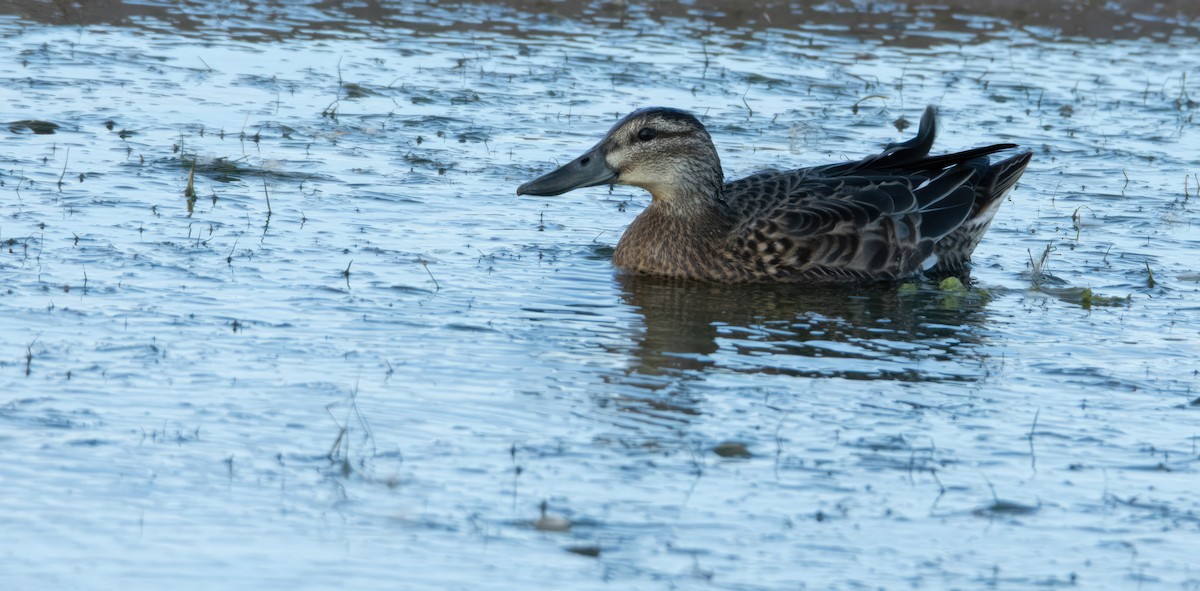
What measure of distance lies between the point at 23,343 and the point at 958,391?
4.20 metres

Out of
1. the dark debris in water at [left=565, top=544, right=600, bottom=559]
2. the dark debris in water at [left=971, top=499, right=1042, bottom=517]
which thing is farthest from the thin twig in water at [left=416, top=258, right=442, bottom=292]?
the dark debris in water at [left=971, top=499, right=1042, bottom=517]

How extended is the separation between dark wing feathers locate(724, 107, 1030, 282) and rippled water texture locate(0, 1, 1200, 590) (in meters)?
0.29

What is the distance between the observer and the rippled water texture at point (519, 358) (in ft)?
18.9

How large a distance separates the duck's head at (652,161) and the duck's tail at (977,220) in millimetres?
1480

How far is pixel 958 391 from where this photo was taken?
25.6 ft

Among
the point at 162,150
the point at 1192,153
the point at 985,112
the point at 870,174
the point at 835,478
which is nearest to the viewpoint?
the point at 835,478

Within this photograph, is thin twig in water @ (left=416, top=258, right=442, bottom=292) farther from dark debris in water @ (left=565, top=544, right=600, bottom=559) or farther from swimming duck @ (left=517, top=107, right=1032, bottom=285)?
dark debris in water @ (left=565, top=544, right=600, bottom=559)

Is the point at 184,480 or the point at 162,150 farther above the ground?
the point at 162,150

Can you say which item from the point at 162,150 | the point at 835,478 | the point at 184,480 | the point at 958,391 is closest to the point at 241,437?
the point at 184,480

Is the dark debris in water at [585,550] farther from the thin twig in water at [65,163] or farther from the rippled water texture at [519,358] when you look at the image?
the thin twig in water at [65,163]

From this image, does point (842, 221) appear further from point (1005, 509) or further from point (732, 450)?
point (1005, 509)

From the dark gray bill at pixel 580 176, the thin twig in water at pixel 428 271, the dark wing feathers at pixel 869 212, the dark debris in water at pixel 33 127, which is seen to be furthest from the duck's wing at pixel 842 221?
the dark debris in water at pixel 33 127

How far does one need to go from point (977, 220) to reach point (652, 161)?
215 centimetres

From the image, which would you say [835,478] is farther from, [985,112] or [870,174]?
[985,112]
